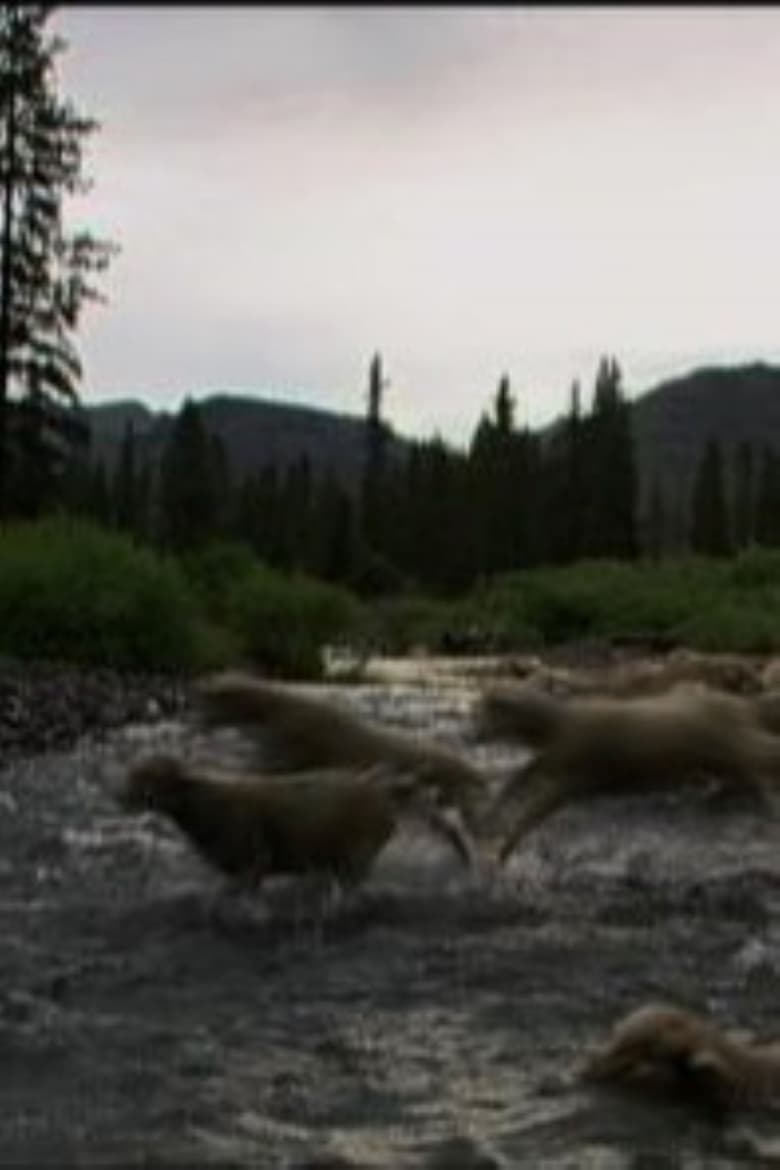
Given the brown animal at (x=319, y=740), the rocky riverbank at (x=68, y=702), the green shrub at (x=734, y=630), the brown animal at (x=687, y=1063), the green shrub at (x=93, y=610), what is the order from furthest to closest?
the green shrub at (x=734, y=630)
the green shrub at (x=93, y=610)
the rocky riverbank at (x=68, y=702)
the brown animal at (x=319, y=740)
the brown animal at (x=687, y=1063)

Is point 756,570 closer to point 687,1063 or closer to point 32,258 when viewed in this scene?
point 32,258

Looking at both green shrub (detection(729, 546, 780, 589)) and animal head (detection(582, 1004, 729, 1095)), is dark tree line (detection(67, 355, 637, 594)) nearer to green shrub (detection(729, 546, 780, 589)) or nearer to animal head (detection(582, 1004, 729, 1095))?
green shrub (detection(729, 546, 780, 589))

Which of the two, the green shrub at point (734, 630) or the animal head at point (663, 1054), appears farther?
the green shrub at point (734, 630)

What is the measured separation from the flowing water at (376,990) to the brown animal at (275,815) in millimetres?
158

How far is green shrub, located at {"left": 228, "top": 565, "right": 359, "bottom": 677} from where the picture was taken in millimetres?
30266

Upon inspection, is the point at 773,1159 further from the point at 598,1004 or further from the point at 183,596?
the point at 183,596

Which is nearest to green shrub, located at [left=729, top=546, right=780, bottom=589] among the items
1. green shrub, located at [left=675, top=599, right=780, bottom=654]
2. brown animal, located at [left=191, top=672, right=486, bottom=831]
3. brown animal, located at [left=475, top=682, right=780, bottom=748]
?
green shrub, located at [left=675, top=599, right=780, bottom=654]

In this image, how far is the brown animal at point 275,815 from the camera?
11492mm

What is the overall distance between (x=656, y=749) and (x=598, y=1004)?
11.3 ft

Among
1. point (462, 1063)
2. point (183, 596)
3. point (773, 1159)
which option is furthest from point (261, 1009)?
point (183, 596)

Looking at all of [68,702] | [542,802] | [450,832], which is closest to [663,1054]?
[450,832]

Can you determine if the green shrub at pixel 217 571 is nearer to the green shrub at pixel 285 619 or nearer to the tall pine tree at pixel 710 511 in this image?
the green shrub at pixel 285 619

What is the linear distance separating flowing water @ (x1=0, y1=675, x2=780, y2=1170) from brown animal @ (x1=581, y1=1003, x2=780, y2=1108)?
13 centimetres

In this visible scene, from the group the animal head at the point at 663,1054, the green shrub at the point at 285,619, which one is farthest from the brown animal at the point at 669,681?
the green shrub at the point at 285,619
